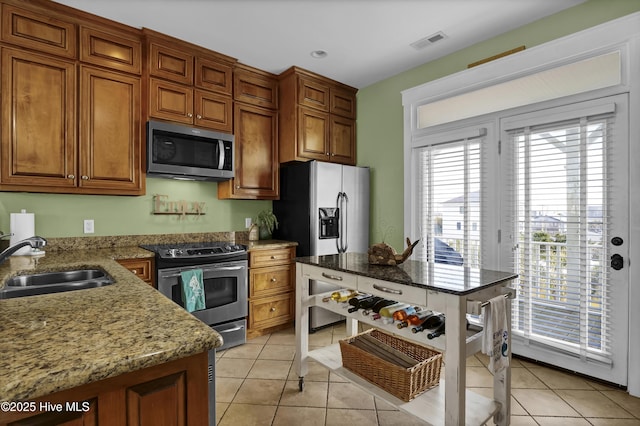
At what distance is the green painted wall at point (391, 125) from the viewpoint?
117 inches

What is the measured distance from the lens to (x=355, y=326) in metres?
2.64

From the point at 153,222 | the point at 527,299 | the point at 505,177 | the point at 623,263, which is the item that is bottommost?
the point at 527,299

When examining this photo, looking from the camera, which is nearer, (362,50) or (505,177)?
(505,177)

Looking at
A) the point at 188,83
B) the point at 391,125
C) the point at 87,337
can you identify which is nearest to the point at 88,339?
the point at 87,337

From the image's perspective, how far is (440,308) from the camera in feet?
5.11

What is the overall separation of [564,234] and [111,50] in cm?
387

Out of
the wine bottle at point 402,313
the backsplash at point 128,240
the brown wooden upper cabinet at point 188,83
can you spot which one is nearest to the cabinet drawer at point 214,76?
the brown wooden upper cabinet at point 188,83

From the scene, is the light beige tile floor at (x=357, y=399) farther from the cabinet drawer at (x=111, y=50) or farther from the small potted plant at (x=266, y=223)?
the cabinet drawer at (x=111, y=50)

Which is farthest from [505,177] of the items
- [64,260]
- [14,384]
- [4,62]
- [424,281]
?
[4,62]

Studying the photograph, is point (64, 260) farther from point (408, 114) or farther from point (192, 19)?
point (408, 114)

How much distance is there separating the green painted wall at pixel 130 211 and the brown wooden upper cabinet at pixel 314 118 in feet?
2.76

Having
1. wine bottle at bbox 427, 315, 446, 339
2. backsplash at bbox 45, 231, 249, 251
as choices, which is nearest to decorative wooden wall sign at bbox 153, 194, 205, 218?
backsplash at bbox 45, 231, 249, 251

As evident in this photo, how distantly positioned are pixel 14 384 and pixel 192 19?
9.30 feet

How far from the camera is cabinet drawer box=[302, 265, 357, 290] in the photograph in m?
1.98
